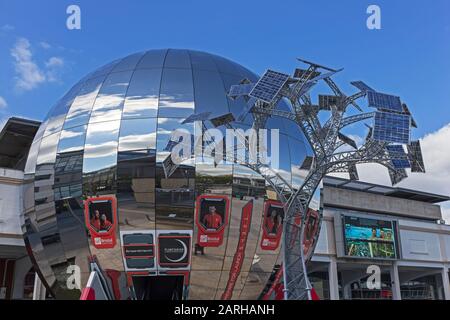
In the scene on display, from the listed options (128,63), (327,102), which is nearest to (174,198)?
(128,63)

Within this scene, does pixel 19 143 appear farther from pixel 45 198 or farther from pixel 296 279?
pixel 296 279

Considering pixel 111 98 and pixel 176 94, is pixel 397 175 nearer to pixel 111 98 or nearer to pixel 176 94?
pixel 176 94

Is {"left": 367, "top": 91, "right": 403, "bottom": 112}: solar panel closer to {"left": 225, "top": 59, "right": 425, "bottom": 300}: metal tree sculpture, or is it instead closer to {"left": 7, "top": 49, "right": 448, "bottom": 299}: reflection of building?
{"left": 225, "top": 59, "right": 425, "bottom": 300}: metal tree sculpture

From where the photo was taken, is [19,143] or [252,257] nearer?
[252,257]

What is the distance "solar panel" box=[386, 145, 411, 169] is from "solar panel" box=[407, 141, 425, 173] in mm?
164

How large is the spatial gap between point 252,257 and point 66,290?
3954 millimetres

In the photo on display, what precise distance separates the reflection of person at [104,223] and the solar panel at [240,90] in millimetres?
3626

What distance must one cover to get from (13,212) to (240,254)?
13.4 m

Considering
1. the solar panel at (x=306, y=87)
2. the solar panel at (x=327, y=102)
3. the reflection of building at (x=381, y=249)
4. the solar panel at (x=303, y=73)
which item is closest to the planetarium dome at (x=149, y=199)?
the solar panel at (x=306, y=87)

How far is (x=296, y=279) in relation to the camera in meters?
9.59

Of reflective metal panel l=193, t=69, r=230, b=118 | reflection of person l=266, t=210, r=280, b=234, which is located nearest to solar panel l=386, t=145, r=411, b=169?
reflection of person l=266, t=210, r=280, b=234
